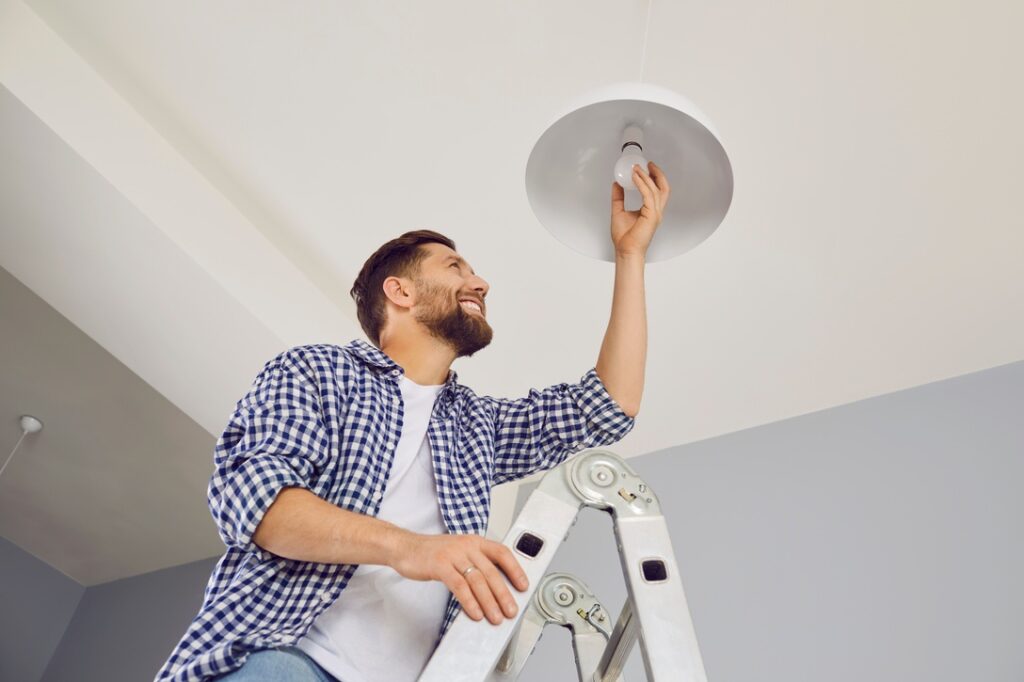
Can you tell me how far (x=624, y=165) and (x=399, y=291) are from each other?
1.25 ft

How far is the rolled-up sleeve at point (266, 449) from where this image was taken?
2.51 ft

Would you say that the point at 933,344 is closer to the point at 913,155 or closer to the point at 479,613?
the point at 913,155

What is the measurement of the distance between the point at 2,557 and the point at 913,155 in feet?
15.4

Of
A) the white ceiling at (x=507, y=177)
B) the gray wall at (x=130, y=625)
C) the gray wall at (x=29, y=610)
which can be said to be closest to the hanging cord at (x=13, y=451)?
the gray wall at (x=29, y=610)

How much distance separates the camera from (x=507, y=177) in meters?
2.07

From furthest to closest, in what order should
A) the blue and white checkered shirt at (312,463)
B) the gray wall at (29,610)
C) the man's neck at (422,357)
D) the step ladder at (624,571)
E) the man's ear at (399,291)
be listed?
the gray wall at (29,610)
the man's ear at (399,291)
the man's neck at (422,357)
the blue and white checkered shirt at (312,463)
the step ladder at (624,571)

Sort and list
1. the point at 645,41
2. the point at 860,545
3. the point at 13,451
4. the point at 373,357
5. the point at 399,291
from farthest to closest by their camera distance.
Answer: the point at 13,451, the point at 860,545, the point at 645,41, the point at 399,291, the point at 373,357

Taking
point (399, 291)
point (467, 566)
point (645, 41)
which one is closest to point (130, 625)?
point (399, 291)

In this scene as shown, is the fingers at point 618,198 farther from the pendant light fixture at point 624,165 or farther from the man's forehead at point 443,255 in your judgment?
the man's forehead at point 443,255

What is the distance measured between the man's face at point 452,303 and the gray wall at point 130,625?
319 centimetres

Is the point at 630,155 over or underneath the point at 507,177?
underneath

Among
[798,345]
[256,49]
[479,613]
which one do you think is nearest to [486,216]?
[256,49]

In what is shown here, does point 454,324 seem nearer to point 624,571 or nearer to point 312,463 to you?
point 312,463

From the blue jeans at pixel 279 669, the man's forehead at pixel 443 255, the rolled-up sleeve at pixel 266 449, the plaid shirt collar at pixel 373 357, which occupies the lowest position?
the blue jeans at pixel 279 669
